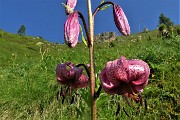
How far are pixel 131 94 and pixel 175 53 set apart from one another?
4704 mm

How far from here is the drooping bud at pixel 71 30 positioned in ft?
4.48

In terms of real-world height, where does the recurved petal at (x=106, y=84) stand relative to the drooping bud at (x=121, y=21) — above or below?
below

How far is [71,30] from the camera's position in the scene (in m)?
1.39

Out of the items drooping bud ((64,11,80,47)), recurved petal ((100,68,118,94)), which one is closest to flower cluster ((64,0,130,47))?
drooping bud ((64,11,80,47))

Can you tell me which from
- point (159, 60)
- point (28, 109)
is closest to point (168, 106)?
point (159, 60)

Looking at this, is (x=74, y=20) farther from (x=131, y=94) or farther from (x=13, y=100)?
(x=13, y=100)

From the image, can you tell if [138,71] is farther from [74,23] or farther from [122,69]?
[74,23]

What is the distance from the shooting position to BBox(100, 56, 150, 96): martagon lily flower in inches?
51.5

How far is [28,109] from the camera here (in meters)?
5.21

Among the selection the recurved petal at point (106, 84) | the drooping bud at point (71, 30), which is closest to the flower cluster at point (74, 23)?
the drooping bud at point (71, 30)

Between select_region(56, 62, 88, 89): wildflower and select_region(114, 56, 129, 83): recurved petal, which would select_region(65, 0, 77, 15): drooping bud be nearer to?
select_region(56, 62, 88, 89): wildflower

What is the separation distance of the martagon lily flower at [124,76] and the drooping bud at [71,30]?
153mm

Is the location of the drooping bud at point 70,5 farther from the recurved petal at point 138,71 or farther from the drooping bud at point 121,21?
the recurved petal at point 138,71

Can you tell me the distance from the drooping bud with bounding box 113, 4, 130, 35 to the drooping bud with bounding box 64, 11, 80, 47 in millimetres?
157
